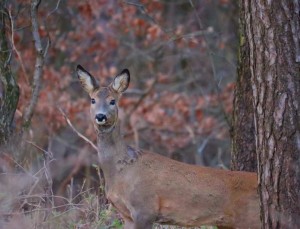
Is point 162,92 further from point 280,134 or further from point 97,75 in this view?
point 280,134

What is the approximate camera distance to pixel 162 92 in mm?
20844

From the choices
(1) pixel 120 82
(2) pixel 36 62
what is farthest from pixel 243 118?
(2) pixel 36 62

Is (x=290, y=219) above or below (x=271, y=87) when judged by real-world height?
below

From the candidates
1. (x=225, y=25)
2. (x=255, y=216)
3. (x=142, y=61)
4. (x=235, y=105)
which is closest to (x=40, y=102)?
(x=142, y=61)

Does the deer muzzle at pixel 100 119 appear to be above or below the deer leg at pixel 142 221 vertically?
above

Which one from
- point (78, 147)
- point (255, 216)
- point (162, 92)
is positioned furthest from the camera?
point (162, 92)

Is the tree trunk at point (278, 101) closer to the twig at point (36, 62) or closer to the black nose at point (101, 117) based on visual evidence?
the black nose at point (101, 117)

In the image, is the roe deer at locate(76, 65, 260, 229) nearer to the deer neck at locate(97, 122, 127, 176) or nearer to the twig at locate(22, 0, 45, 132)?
the deer neck at locate(97, 122, 127, 176)

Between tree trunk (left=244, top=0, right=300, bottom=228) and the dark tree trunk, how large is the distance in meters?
2.54

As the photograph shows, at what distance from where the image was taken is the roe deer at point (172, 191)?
9461 millimetres

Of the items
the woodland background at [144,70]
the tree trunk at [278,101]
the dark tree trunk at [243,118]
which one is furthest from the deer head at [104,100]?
the woodland background at [144,70]

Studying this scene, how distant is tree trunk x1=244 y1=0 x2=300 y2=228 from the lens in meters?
7.94

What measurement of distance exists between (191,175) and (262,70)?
196cm

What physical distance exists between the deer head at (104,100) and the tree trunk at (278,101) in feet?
6.80
